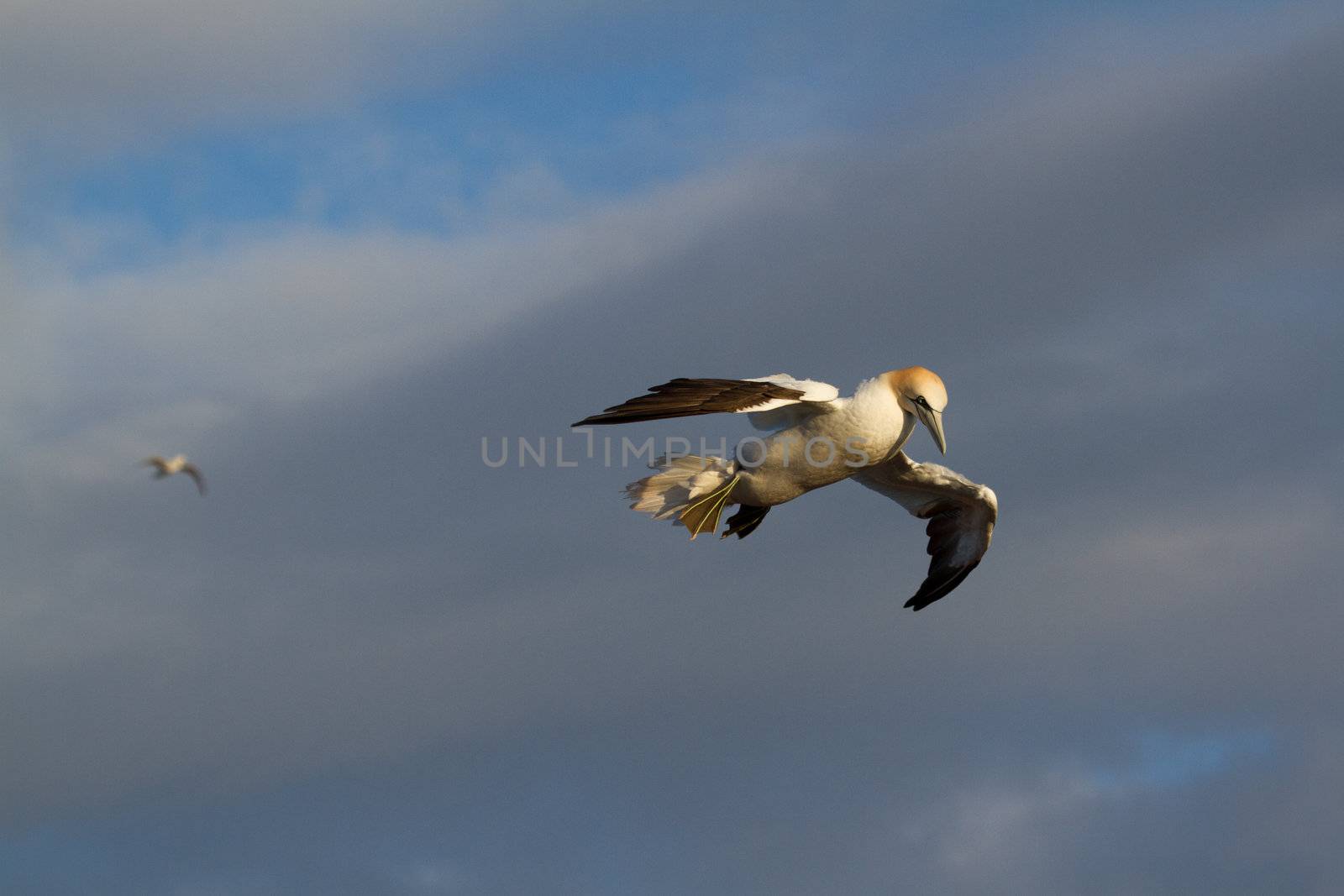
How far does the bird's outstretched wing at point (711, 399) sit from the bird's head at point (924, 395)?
939 millimetres

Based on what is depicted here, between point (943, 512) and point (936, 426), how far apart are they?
365cm

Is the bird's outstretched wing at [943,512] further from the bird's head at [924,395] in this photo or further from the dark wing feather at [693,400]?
the dark wing feather at [693,400]

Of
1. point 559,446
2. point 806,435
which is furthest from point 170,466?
point 806,435

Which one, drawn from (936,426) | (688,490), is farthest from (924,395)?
(688,490)

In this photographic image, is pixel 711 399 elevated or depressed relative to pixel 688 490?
elevated

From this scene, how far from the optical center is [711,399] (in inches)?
705

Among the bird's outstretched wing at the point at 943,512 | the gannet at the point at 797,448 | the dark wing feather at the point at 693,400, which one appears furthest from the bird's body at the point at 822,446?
the bird's outstretched wing at the point at 943,512

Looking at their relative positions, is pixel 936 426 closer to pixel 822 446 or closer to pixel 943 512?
pixel 822 446

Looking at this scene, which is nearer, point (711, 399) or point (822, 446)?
point (711, 399)

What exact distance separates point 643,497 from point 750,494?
45.7 inches

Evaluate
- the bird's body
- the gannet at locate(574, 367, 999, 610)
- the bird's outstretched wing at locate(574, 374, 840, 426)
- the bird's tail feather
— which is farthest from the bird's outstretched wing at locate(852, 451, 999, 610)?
the bird's outstretched wing at locate(574, 374, 840, 426)

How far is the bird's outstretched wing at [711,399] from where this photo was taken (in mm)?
17281

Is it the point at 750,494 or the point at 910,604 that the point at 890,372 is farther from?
the point at 910,604

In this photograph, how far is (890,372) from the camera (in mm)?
19734
